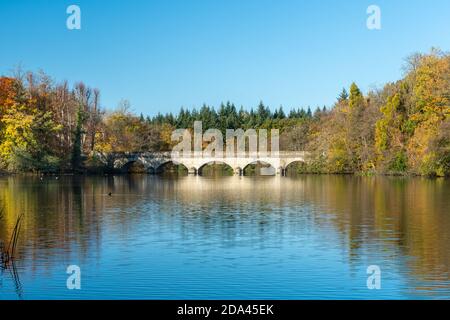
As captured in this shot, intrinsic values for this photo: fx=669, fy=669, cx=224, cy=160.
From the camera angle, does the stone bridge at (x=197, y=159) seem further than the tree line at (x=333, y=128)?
Yes

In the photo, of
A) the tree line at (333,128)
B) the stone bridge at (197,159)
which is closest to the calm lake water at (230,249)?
the tree line at (333,128)

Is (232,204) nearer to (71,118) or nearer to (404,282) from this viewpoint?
(404,282)

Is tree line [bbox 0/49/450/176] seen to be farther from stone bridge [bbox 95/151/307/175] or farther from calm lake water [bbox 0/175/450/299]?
calm lake water [bbox 0/175/450/299]

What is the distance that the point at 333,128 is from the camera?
261 feet

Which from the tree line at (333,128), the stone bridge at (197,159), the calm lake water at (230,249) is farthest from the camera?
the stone bridge at (197,159)

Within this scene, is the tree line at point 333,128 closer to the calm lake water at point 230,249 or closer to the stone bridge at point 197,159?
the stone bridge at point 197,159

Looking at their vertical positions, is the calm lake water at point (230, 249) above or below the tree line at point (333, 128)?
below

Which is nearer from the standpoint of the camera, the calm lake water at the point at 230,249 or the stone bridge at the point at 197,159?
the calm lake water at the point at 230,249

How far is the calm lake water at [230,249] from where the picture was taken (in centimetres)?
1526

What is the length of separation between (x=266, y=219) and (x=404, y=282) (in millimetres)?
13244

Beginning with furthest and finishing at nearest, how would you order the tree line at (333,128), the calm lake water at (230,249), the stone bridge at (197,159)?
A: 1. the stone bridge at (197,159)
2. the tree line at (333,128)
3. the calm lake water at (230,249)

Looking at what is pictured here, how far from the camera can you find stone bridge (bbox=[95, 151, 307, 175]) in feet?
289

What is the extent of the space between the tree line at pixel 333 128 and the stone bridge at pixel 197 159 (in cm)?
199

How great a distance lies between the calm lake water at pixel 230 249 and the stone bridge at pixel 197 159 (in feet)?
170
